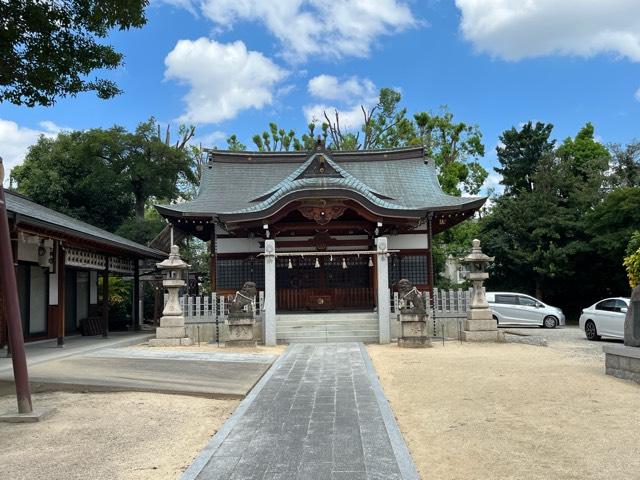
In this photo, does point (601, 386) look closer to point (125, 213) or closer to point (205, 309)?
point (205, 309)

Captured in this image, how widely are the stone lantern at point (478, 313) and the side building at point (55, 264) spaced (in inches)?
386

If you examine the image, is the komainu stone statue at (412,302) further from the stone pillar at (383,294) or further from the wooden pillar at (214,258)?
the wooden pillar at (214,258)

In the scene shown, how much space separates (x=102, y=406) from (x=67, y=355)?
5.21m

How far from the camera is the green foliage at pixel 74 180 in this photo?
87.5ft

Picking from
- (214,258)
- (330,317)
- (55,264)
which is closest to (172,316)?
(55,264)

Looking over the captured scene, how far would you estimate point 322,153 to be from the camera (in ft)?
56.9

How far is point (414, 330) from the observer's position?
12508 millimetres

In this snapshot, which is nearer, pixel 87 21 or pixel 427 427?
pixel 427 427

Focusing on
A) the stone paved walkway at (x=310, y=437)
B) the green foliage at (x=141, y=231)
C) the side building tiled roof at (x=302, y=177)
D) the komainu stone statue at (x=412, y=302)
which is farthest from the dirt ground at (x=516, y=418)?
the green foliage at (x=141, y=231)

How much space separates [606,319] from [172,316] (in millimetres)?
12095

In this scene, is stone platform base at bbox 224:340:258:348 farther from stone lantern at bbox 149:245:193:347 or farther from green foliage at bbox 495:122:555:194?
green foliage at bbox 495:122:555:194

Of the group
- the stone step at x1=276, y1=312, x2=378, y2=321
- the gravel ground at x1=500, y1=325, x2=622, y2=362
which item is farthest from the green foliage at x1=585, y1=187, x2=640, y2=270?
the stone step at x1=276, y1=312, x2=378, y2=321

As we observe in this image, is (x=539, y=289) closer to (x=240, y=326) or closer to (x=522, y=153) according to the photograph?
(x=522, y=153)

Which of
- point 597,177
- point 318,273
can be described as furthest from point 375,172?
point 597,177
